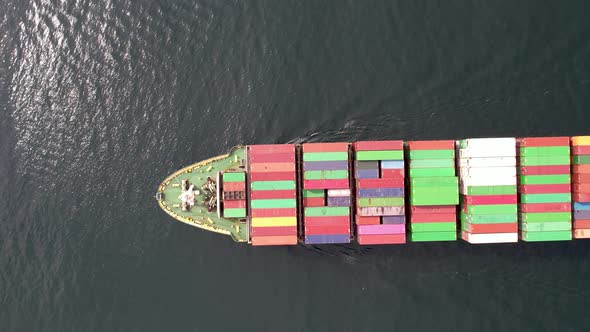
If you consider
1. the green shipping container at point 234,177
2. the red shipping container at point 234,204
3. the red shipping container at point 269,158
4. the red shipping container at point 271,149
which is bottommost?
the red shipping container at point 234,204

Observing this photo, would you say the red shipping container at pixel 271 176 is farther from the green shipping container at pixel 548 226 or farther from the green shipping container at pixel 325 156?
the green shipping container at pixel 548 226

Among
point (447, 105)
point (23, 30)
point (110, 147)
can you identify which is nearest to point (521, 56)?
point (447, 105)

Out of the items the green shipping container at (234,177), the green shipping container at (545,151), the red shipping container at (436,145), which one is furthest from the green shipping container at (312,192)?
the green shipping container at (545,151)

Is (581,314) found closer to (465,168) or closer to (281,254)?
(465,168)

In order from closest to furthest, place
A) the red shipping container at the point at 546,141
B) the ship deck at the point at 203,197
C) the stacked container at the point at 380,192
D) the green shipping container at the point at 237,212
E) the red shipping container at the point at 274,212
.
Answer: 1. the red shipping container at the point at 546,141
2. the stacked container at the point at 380,192
3. the red shipping container at the point at 274,212
4. the green shipping container at the point at 237,212
5. the ship deck at the point at 203,197

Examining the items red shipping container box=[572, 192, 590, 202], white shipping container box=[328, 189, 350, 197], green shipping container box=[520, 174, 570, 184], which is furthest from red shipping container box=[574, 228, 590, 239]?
white shipping container box=[328, 189, 350, 197]

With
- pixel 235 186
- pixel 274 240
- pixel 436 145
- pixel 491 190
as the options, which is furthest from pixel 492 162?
pixel 235 186
